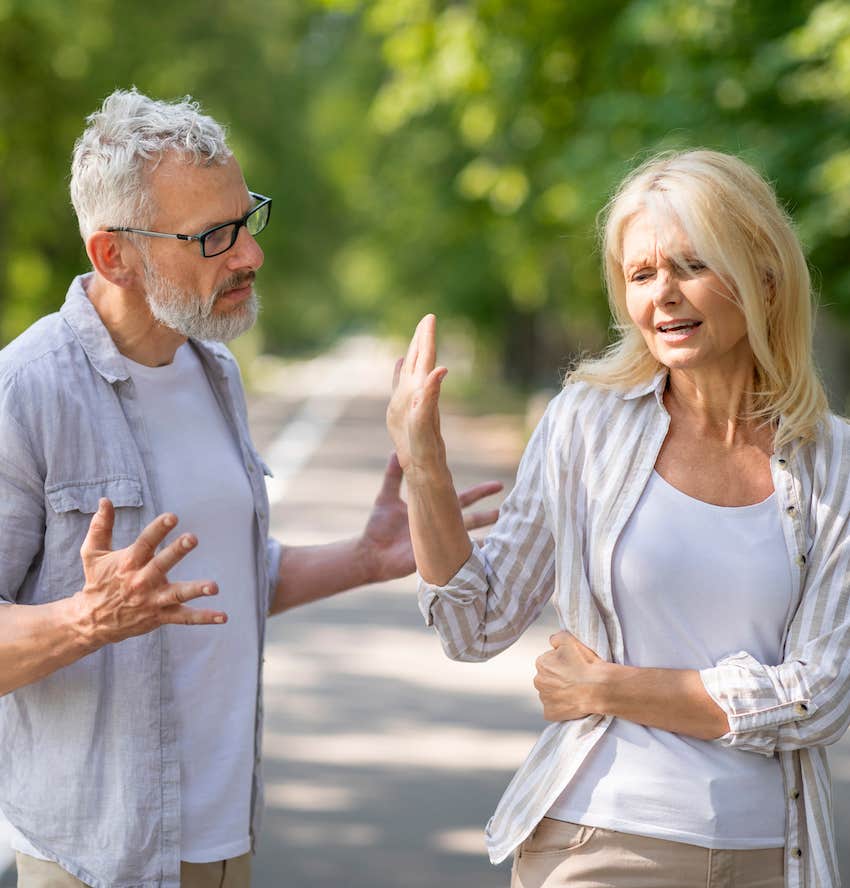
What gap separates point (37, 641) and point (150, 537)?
0.32 meters

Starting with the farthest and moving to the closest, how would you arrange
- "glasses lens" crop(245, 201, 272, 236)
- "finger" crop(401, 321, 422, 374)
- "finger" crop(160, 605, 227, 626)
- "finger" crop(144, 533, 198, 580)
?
"glasses lens" crop(245, 201, 272, 236) < "finger" crop(401, 321, 422, 374) < "finger" crop(160, 605, 227, 626) < "finger" crop(144, 533, 198, 580)

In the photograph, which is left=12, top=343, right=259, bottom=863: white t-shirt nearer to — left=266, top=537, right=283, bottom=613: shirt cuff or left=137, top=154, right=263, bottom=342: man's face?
left=137, top=154, right=263, bottom=342: man's face

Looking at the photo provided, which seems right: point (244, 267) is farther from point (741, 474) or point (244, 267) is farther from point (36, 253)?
point (36, 253)

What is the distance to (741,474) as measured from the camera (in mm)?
2990

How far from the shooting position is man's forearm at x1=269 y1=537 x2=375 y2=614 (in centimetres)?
378

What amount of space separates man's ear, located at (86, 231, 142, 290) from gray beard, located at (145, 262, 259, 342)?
0.04 meters

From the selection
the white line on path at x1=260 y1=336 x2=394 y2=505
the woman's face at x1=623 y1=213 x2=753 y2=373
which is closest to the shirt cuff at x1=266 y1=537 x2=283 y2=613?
the woman's face at x1=623 y1=213 x2=753 y2=373

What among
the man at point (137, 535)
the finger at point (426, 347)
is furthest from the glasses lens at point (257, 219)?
the finger at point (426, 347)

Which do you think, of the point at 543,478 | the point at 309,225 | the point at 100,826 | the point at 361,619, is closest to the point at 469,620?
the point at 543,478

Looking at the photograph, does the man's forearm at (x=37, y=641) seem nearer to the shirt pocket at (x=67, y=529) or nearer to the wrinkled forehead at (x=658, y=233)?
the shirt pocket at (x=67, y=529)

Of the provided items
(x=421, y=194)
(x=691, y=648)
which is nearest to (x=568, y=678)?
(x=691, y=648)

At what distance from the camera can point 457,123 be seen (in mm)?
21594

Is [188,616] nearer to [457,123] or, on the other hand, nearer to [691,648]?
[691,648]

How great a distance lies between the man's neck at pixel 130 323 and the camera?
3.20 meters
